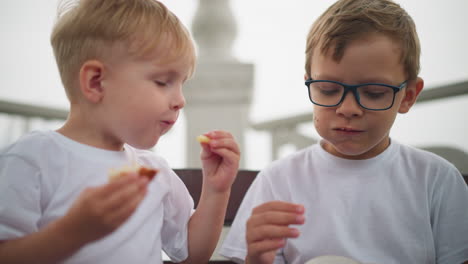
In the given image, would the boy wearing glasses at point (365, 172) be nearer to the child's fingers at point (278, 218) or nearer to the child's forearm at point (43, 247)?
the child's fingers at point (278, 218)

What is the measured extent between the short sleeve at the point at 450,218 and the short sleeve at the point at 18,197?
1034mm

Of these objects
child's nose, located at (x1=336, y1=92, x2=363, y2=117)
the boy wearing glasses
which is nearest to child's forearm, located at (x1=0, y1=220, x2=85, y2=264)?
the boy wearing glasses

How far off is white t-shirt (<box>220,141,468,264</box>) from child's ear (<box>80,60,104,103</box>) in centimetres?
56

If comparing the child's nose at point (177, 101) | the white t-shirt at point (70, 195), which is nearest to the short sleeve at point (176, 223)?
the white t-shirt at point (70, 195)

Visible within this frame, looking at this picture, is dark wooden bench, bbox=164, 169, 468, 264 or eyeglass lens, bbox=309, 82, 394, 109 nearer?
eyeglass lens, bbox=309, 82, 394, 109

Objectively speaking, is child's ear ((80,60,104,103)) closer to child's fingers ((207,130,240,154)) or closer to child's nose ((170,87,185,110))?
child's nose ((170,87,185,110))

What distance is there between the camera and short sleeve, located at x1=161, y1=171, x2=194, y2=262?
1.17 meters

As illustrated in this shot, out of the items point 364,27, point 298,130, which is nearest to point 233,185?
point 364,27

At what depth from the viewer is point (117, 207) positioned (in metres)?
0.73

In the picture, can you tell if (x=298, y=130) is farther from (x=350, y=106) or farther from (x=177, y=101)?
(x=177, y=101)

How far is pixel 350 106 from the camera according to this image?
1.12m

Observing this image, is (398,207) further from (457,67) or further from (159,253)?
(457,67)

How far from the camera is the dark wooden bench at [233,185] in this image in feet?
4.63

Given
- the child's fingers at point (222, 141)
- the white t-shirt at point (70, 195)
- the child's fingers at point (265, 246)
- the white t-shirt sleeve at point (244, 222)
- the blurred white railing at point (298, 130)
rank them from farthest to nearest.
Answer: the blurred white railing at point (298, 130)
the white t-shirt sleeve at point (244, 222)
the child's fingers at point (222, 141)
the child's fingers at point (265, 246)
the white t-shirt at point (70, 195)
